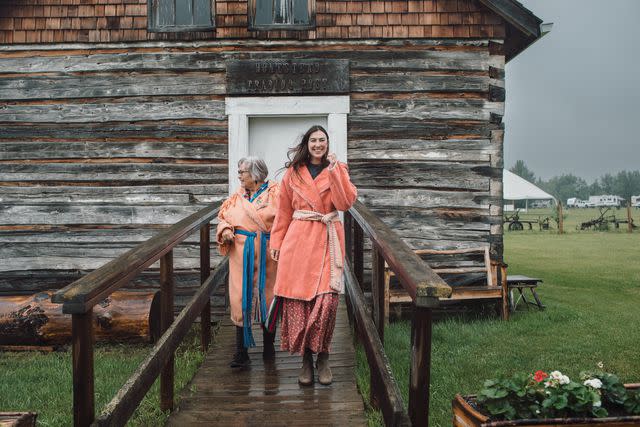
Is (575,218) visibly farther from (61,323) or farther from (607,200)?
(607,200)

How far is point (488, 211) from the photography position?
780cm

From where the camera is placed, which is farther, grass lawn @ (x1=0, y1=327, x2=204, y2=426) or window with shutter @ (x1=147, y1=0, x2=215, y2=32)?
window with shutter @ (x1=147, y1=0, x2=215, y2=32)

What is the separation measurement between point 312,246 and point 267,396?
3.46 ft

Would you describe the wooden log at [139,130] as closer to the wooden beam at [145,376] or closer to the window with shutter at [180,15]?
the window with shutter at [180,15]

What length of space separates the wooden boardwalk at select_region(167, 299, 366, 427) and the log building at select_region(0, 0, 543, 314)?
3.49m

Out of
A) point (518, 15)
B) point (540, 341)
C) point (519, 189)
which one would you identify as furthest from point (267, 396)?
point (519, 189)

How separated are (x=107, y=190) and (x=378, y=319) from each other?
5082 mm

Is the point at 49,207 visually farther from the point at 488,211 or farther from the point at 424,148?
the point at 488,211

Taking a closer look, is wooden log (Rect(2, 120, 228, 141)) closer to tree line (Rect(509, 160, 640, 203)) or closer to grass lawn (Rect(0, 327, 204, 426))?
grass lawn (Rect(0, 327, 204, 426))

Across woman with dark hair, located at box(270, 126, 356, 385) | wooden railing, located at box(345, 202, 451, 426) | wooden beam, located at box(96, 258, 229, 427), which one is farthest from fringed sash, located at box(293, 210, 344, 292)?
wooden beam, located at box(96, 258, 229, 427)

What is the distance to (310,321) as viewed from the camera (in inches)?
149

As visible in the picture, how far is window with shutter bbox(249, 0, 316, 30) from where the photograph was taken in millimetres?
7664

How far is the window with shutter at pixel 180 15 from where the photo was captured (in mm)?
7711

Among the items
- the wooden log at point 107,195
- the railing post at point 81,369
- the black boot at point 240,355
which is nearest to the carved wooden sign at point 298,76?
the wooden log at point 107,195
